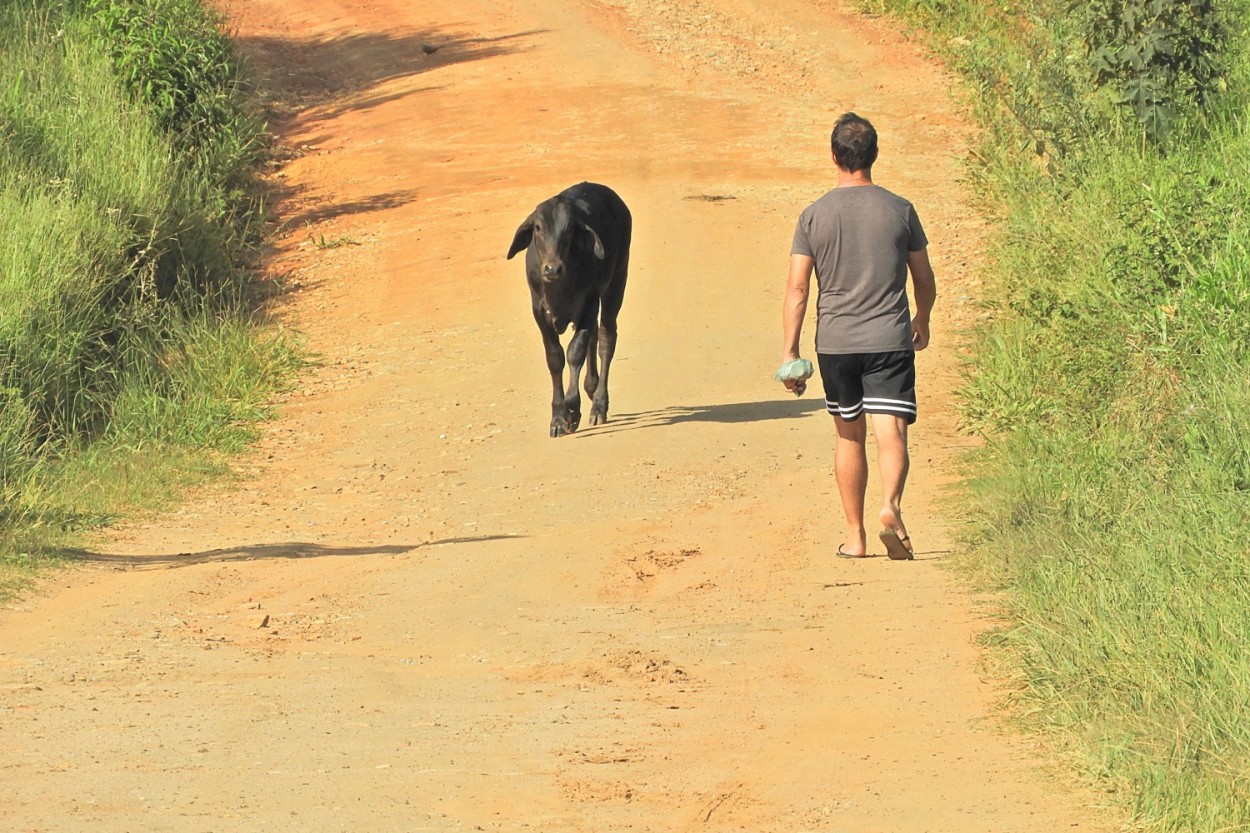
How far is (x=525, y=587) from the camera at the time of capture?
7641 millimetres

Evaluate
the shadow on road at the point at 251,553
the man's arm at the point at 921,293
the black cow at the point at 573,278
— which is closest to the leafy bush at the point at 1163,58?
the black cow at the point at 573,278

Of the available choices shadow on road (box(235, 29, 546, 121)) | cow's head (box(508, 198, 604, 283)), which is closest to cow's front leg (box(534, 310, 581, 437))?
cow's head (box(508, 198, 604, 283))

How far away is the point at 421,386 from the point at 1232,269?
6.05 metres

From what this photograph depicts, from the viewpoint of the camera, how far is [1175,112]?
12.5 meters

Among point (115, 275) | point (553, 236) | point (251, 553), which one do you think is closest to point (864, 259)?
point (251, 553)

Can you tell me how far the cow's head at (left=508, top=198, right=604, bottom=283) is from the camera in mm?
10547

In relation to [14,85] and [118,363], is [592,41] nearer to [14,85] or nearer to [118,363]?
[14,85]

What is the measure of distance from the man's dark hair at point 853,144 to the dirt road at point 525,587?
1689 mm

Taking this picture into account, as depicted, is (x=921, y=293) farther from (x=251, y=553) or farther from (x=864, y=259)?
(x=251, y=553)

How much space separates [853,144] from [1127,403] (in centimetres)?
251

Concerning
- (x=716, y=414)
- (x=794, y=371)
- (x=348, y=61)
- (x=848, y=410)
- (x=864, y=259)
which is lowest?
(x=716, y=414)

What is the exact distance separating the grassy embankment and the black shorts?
3863 millimetres

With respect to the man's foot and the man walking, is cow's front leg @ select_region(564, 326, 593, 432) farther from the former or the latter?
the man's foot

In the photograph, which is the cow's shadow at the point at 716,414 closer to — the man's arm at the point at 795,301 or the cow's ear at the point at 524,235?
the cow's ear at the point at 524,235
